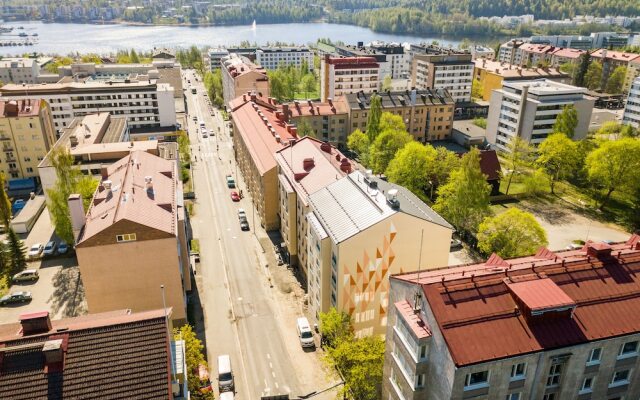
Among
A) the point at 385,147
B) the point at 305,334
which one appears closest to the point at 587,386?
the point at 305,334


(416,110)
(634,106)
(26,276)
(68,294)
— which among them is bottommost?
(68,294)

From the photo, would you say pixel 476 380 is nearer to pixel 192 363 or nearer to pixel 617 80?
pixel 192 363

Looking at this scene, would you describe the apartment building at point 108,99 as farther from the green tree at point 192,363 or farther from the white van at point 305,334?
the green tree at point 192,363

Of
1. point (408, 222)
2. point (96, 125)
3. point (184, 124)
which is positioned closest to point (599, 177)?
point (408, 222)

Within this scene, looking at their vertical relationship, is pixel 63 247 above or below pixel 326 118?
below

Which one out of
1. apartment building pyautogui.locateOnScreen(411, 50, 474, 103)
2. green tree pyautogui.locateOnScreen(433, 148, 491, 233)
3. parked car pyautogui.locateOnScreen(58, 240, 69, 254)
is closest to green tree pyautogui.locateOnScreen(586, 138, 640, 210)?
green tree pyautogui.locateOnScreen(433, 148, 491, 233)

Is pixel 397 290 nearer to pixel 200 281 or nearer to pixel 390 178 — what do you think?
pixel 200 281

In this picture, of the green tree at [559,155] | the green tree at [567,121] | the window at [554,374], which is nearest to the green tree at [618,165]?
the green tree at [559,155]
